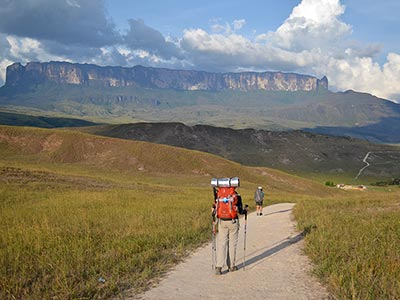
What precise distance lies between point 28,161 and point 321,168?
9522cm

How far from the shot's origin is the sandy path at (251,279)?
859 centimetres

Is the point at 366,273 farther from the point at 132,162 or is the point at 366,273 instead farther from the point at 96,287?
the point at 132,162

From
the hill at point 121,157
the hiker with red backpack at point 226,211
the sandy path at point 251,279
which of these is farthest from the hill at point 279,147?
the hiker with red backpack at point 226,211

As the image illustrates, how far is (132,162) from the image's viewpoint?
Result: 226 feet

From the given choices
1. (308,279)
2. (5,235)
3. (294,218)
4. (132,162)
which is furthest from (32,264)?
(132,162)

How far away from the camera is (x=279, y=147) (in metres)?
151

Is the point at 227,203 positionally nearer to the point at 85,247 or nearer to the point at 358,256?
the point at 358,256

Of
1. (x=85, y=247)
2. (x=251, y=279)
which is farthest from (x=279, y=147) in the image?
(x=251, y=279)

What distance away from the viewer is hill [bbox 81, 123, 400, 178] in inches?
5128

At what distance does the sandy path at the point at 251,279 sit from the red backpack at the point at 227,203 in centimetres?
159

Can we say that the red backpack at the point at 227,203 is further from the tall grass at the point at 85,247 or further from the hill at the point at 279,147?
the hill at the point at 279,147

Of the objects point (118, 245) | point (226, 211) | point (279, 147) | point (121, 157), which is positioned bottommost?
point (279, 147)

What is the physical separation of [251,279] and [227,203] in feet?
6.85

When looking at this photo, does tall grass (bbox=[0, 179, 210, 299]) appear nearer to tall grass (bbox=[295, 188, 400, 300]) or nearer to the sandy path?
the sandy path
